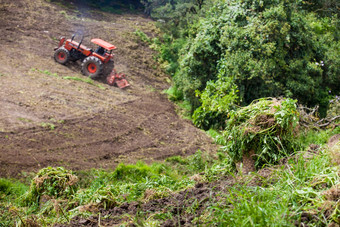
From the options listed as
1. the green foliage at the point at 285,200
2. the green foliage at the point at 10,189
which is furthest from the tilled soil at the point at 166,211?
the green foliage at the point at 10,189

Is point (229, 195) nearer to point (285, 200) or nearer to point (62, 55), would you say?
point (285, 200)

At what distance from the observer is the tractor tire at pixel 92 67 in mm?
12367

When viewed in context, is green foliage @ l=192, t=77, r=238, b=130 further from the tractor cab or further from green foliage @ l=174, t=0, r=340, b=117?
the tractor cab

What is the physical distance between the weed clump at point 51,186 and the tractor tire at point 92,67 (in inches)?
297

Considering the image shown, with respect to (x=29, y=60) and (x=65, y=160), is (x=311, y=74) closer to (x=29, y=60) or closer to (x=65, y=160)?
(x=65, y=160)

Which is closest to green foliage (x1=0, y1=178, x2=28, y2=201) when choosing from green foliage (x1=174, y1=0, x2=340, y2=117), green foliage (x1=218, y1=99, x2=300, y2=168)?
green foliage (x1=218, y1=99, x2=300, y2=168)

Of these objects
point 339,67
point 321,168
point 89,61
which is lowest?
point 89,61

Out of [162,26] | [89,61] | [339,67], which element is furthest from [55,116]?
[162,26]

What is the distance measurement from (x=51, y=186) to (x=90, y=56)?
8.14 m

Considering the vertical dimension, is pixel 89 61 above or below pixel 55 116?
above

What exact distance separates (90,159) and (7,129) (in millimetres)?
2034

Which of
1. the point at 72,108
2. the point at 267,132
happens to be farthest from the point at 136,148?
the point at 267,132

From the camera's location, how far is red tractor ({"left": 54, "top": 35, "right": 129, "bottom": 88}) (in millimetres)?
12461

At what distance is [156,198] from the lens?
13.7ft
